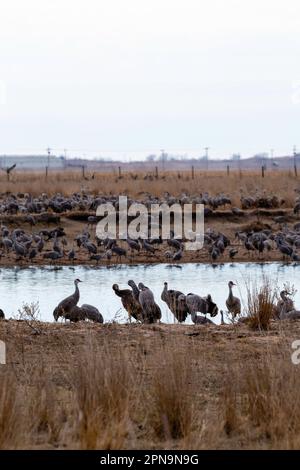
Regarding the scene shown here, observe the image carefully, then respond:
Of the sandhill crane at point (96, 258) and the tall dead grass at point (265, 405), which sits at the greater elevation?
the sandhill crane at point (96, 258)

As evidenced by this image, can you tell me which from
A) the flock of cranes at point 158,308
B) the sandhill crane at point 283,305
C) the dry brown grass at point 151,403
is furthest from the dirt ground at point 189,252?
the dry brown grass at point 151,403

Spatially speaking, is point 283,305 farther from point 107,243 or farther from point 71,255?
point 107,243

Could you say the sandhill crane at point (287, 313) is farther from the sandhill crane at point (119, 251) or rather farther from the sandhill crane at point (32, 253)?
the sandhill crane at point (32, 253)

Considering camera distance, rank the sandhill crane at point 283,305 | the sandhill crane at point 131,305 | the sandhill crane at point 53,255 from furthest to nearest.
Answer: the sandhill crane at point 53,255 < the sandhill crane at point 131,305 < the sandhill crane at point 283,305

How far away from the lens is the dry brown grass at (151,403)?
25.5 feet

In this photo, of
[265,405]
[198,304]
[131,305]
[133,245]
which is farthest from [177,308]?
[133,245]

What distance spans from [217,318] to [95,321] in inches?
122

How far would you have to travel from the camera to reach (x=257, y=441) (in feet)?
26.3

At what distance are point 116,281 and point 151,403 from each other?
14797mm

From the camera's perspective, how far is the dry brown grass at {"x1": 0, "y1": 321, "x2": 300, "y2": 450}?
7762 millimetres

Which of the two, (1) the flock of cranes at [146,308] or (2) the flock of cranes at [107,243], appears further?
(2) the flock of cranes at [107,243]

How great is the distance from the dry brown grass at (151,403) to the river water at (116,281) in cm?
642

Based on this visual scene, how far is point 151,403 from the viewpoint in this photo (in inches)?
340

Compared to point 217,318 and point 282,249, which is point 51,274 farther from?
point 217,318
